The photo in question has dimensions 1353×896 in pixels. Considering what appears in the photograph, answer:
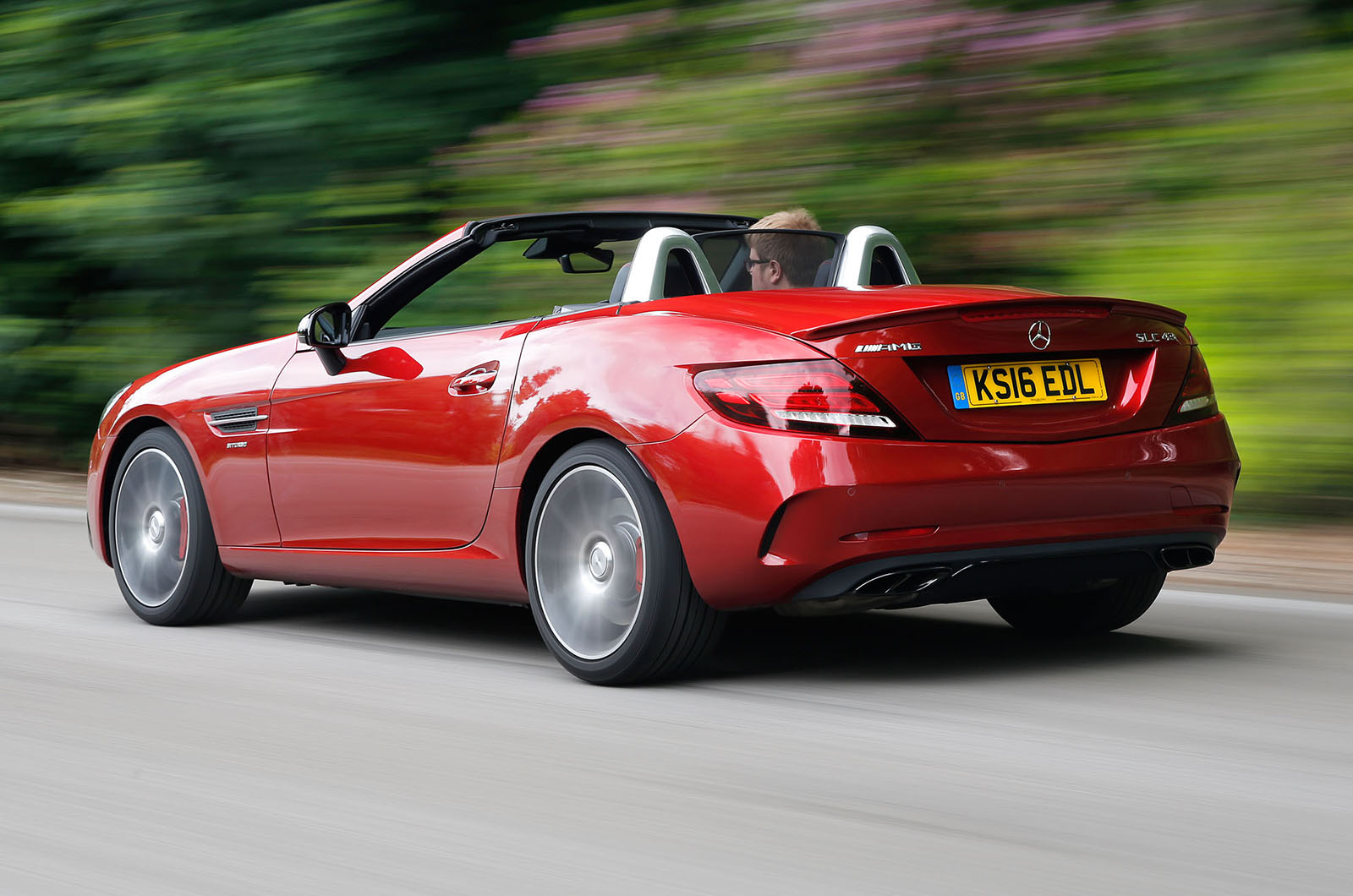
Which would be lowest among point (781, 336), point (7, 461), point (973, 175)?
point (7, 461)

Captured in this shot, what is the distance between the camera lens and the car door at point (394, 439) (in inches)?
212

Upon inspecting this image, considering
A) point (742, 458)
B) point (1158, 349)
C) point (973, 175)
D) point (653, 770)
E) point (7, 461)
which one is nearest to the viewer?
point (653, 770)

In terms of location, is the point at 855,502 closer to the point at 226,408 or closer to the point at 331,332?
the point at 331,332

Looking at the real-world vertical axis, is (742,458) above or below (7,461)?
above

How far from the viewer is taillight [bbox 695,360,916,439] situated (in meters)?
4.59

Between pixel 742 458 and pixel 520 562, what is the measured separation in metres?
0.97

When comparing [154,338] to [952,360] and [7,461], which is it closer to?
[7,461]

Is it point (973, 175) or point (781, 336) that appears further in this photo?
point (973, 175)

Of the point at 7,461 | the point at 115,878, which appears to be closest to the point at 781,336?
the point at 115,878

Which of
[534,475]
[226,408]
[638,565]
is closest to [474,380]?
[534,475]

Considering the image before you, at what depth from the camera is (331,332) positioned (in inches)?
233

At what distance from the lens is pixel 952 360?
4.75 metres

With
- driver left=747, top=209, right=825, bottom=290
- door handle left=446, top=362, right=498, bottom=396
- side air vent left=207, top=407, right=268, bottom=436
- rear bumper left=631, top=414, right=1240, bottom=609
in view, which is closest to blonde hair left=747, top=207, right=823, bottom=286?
driver left=747, top=209, right=825, bottom=290

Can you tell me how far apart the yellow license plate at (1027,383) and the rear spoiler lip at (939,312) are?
15cm
